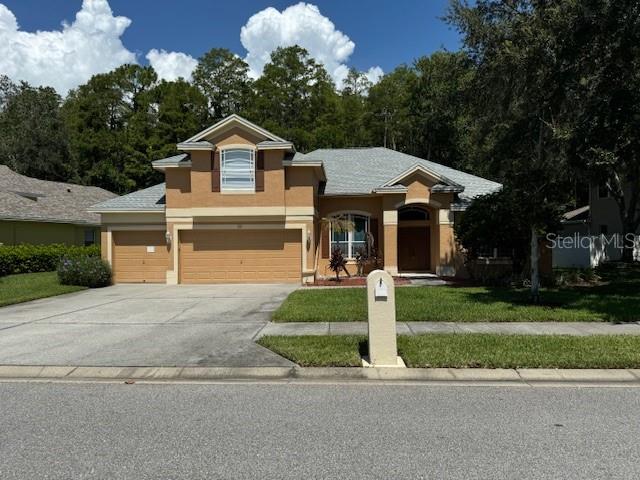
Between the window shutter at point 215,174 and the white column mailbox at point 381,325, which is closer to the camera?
the white column mailbox at point 381,325

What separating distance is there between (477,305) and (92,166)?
43.7 m

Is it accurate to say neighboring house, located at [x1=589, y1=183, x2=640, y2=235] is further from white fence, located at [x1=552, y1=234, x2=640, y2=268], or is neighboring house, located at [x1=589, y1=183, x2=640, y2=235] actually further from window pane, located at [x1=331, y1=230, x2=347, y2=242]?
window pane, located at [x1=331, y1=230, x2=347, y2=242]

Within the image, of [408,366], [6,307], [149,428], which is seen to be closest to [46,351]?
[149,428]

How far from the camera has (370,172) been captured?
2394cm

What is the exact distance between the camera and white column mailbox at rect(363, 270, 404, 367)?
7211mm

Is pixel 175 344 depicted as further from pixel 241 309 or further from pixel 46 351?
pixel 241 309

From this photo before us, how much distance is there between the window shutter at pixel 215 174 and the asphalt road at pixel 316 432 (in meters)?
14.2

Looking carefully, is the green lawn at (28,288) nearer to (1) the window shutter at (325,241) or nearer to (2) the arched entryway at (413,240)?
(1) the window shutter at (325,241)

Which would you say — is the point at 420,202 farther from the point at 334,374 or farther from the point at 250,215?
the point at 334,374

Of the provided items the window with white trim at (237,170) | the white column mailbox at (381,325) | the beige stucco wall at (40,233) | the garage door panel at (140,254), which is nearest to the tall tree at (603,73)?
the white column mailbox at (381,325)

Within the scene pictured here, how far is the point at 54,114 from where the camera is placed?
44.6 m

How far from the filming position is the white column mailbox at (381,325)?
721 centimetres

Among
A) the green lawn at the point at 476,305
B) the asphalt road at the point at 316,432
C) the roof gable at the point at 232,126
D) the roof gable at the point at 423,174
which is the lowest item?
the asphalt road at the point at 316,432

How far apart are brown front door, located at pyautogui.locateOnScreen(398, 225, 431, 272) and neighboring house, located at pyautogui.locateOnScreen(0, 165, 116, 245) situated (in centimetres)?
1969
